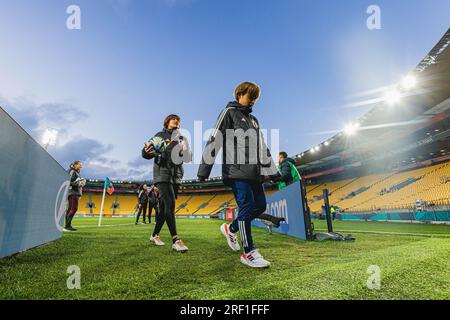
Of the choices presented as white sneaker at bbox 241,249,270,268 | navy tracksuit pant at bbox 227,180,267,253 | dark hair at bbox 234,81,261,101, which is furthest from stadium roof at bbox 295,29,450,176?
white sneaker at bbox 241,249,270,268

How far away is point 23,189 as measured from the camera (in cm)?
266

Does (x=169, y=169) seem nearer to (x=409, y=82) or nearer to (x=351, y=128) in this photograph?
(x=409, y=82)

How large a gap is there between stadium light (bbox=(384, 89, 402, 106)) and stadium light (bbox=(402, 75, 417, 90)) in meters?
0.64

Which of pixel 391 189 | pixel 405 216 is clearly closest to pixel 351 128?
pixel 391 189

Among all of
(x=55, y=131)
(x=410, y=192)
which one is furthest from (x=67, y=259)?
(x=410, y=192)

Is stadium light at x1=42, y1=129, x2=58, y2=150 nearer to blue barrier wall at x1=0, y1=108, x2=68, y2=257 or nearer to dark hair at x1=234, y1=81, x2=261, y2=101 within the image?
blue barrier wall at x1=0, y1=108, x2=68, y2=257

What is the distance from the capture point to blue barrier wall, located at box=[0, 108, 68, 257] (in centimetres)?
227

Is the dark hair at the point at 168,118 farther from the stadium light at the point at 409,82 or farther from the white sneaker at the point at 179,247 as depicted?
the stadium light at the point at 409,82

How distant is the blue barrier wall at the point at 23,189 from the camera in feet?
7.45

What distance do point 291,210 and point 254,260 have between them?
3.16 meters

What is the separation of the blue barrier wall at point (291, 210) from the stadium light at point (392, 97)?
598 inches

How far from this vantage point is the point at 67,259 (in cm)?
258
